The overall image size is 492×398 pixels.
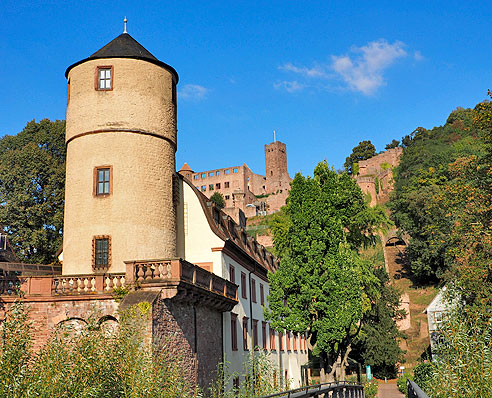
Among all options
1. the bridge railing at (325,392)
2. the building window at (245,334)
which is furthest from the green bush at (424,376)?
the building window at (245,334)

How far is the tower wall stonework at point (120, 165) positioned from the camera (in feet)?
71.4

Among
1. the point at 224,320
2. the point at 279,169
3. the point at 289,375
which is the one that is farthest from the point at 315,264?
the point at 279,169

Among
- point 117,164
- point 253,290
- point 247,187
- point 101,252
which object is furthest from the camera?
point 247,187

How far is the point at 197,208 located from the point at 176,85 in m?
5.90

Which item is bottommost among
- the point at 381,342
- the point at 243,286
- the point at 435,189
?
the point at 381,342

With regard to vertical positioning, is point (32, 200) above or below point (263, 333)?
above

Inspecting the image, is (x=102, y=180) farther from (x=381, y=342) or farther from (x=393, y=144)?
(x=393, y=144)

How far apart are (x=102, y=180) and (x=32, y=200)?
50.2 ft

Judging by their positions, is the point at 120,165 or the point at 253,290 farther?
the point at 253,290

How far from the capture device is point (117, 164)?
2231cm

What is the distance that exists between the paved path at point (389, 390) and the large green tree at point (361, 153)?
3753 inches

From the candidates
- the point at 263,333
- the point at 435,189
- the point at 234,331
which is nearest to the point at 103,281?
the point at 234,331

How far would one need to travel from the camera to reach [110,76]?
22922 millimetres

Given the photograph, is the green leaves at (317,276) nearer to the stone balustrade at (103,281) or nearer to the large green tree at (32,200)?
the stone balustrade at (103,281)
